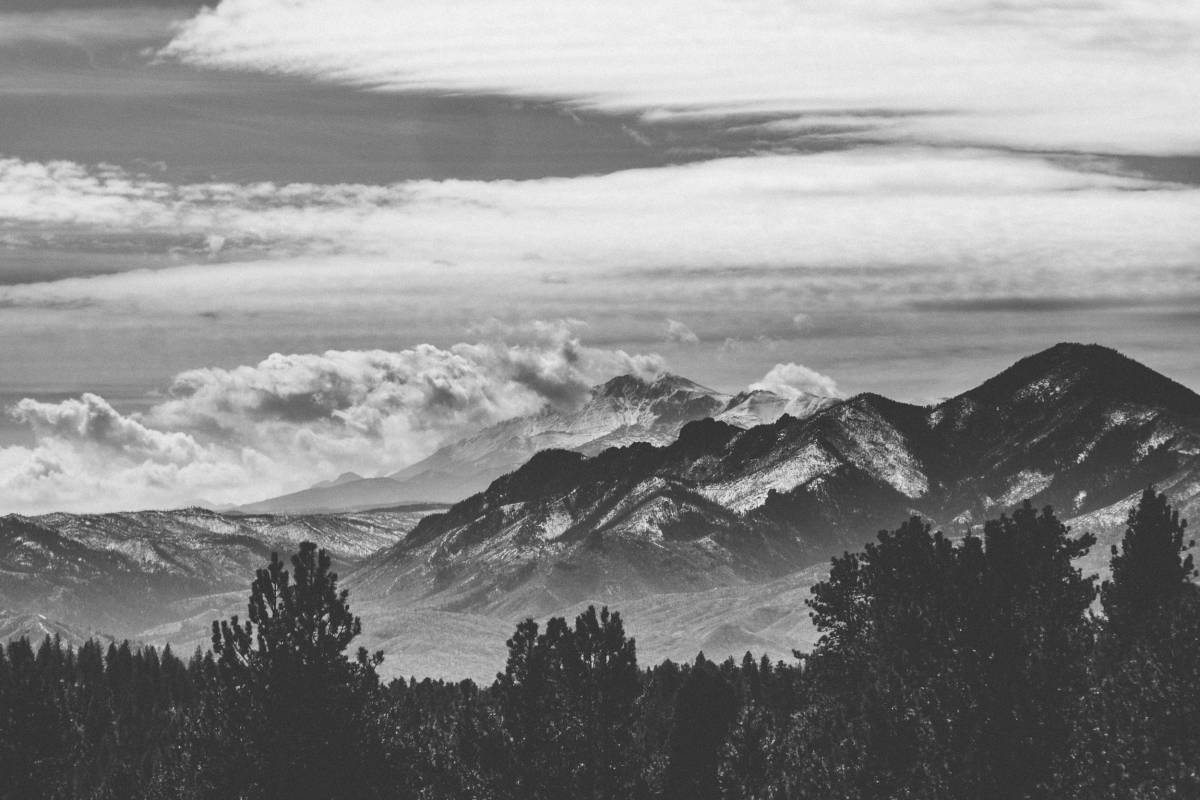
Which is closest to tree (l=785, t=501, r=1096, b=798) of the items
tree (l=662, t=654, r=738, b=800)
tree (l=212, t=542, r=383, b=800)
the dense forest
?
the dense forest

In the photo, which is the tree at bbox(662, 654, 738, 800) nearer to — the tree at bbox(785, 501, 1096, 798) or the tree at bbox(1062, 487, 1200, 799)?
the tree at bbox(785, 501, 1096, 798)

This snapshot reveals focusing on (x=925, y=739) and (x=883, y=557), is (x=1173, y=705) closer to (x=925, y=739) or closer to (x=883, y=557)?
(x=925, y=739)

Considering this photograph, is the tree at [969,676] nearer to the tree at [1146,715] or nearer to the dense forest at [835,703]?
the dense forest at [835,703]

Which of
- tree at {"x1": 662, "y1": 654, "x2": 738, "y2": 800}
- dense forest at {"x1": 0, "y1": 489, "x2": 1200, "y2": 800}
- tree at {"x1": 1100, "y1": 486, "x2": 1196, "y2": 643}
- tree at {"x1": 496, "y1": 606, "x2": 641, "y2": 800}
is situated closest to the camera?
dense forest at {"x1": 0, "y1": 489, "x2": 1200, "y2": 800}

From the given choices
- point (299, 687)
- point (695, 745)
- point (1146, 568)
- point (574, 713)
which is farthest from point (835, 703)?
point (299, 687)

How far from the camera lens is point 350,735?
7256 centimetres

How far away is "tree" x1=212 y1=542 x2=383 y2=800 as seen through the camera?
7150 centimetres

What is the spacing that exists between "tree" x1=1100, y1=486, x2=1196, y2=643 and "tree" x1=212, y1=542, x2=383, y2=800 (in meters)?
67.5

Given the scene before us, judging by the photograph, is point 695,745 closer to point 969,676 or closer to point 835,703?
point 835,703

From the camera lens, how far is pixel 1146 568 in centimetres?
12381

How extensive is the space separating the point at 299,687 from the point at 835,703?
125 ft

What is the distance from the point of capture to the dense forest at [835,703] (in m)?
72.1

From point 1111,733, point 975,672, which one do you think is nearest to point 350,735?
point 975,672

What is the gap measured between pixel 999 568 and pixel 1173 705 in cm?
1168
